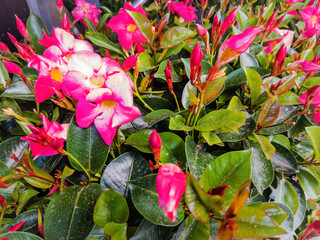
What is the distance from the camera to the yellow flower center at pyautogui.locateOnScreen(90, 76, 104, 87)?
458 millimetres

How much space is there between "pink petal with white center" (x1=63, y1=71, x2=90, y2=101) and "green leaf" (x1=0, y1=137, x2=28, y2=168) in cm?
24

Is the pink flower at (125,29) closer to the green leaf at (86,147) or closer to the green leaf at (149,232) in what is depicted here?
the green leaf at (86,147)

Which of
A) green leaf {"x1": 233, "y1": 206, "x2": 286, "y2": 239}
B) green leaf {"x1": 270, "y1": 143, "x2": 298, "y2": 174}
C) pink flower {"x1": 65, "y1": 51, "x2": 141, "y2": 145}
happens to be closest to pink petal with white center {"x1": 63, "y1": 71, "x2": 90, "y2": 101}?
pink flower {"x1": 65, "y1": 51, "x2": 141, "y2": 145}

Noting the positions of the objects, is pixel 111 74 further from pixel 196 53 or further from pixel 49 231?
pixel 49 231

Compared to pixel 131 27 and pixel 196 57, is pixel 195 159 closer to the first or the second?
pixel 196 57

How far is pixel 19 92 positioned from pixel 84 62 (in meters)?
0.27

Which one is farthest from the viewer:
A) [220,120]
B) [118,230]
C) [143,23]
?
[143,23]

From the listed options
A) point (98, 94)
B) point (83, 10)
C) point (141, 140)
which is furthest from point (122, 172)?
point (83, 10)

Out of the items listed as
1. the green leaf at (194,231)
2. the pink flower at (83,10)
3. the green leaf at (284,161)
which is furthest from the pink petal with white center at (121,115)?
the pink flower at (83,10)

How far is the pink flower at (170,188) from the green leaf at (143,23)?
423 millimetres

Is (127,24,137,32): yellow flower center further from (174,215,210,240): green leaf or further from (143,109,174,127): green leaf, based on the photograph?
(174,215,210,240): green leaf

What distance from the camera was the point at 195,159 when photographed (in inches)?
18.7

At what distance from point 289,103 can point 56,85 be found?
1.80ft

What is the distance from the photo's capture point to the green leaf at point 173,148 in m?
0.50
